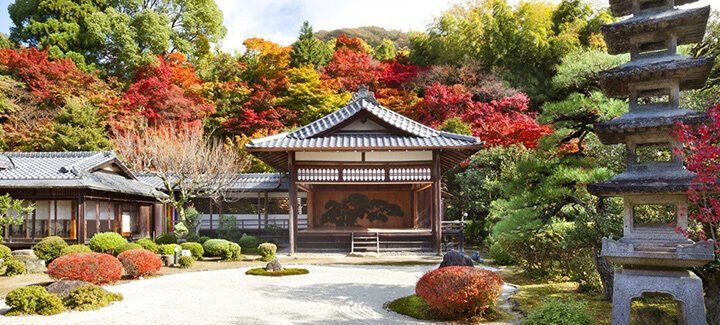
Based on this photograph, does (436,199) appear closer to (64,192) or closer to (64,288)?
(64,288)

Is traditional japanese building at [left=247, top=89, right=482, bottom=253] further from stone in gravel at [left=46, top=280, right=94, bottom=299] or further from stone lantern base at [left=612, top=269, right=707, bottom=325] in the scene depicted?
stone lantern base at [left=612, top=269, right=707, bottom=325]

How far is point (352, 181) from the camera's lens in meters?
21.7

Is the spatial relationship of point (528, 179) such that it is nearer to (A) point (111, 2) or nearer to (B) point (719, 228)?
(B) point (719, 228)

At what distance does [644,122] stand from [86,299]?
10378 millimetres

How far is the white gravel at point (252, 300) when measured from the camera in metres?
9.19

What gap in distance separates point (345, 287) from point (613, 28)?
829 cm

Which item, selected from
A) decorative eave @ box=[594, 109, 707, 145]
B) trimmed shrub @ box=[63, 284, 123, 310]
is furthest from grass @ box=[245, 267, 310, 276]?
decorative eave @ box=[594, 109, 707, 145]

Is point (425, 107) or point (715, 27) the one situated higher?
point (425, 107)

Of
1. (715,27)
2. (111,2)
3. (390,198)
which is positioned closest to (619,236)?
(715,27)

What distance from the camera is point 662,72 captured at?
779 cm

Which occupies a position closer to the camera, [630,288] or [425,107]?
[630,288]

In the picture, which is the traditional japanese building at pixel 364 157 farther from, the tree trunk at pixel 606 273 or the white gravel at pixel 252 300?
the tree trunk at pixel 606 273

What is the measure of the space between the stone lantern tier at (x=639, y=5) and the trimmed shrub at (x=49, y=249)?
57.6ft

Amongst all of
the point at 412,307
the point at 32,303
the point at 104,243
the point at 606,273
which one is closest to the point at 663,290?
the point at 606,273
